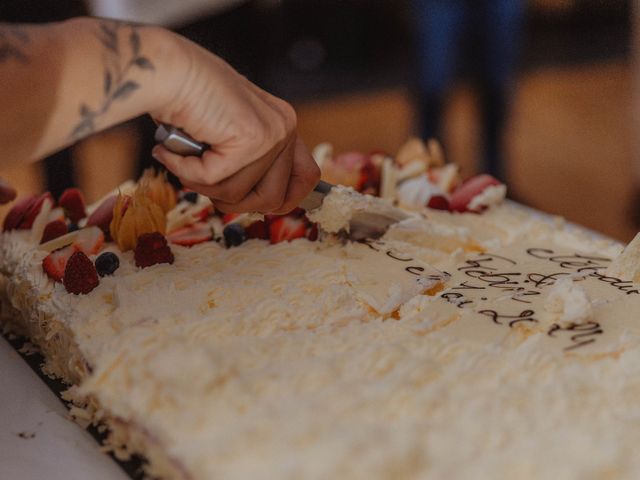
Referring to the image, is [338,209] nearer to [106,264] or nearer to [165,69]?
[106,264]

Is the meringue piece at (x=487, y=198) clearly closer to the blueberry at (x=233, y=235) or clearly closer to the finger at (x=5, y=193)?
the blueberry at (x=233, y=235)

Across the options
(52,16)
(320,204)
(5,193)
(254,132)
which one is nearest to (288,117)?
(254,132)

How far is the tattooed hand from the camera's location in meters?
1.23

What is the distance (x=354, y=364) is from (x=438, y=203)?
3.30 ft

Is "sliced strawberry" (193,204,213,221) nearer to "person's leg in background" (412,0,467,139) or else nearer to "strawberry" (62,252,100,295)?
"strawberry" (62,252,100,295)

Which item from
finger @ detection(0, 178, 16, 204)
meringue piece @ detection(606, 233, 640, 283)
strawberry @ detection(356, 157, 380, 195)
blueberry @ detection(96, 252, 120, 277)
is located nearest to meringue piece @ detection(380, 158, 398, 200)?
strawberry @ detection(356, 157, 380, 195)

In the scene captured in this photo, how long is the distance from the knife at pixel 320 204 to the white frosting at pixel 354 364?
91 mm

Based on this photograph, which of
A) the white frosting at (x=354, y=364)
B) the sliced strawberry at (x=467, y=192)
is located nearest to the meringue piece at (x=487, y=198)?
the sliced strawberry at (x=467, y=192)

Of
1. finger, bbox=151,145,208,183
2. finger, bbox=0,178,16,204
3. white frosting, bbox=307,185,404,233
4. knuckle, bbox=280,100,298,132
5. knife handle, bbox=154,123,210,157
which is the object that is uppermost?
knuckle, bbox=280,100,298,132

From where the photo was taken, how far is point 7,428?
1.42 m

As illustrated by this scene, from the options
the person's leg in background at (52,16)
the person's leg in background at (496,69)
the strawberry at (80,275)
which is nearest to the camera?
the strawberry at (80,275)

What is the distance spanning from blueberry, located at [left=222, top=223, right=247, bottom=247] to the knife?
19 centimetres

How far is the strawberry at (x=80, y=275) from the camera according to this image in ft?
5.09

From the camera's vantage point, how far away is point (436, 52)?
4262 mm
